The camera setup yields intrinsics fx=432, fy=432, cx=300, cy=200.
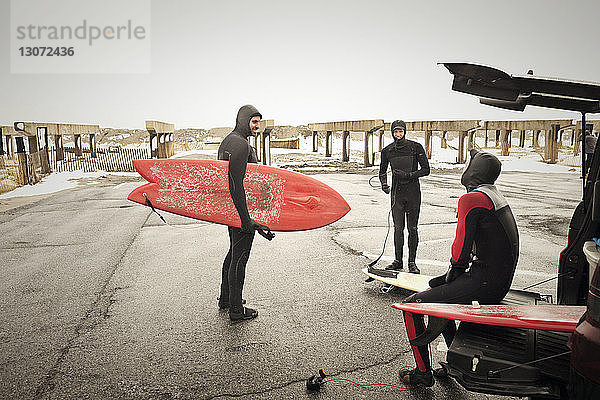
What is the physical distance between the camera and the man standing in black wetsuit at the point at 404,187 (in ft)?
20.1

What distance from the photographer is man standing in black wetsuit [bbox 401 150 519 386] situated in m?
3.13

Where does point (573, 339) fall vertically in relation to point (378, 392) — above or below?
above

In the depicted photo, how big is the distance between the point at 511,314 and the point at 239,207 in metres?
2.61

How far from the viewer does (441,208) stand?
1247cm

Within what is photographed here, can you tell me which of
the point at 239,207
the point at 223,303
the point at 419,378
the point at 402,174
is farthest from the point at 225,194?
the point at 419,378

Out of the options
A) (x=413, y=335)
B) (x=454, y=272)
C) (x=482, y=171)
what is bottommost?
(x=413, y=335)

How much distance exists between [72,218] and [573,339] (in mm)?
11868

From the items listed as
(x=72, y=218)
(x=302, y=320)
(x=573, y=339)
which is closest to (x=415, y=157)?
(x=302, y=320)

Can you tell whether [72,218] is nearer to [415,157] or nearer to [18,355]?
[18,355]

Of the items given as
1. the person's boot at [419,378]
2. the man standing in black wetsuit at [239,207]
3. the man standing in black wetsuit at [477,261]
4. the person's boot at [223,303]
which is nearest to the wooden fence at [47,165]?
the person's boot at [223,303]

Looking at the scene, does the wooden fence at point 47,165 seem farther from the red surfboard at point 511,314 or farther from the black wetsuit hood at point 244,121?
the red surfboard at point 511,314

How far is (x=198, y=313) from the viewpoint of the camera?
482 centimetres

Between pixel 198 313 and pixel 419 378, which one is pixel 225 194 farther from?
pixel 419 378

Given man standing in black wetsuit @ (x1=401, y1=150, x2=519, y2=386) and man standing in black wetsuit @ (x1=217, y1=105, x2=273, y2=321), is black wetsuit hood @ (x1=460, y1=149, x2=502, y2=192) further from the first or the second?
man standing in black wetsuit @ (x1=217, y1=105, x2=273, y2=321)
